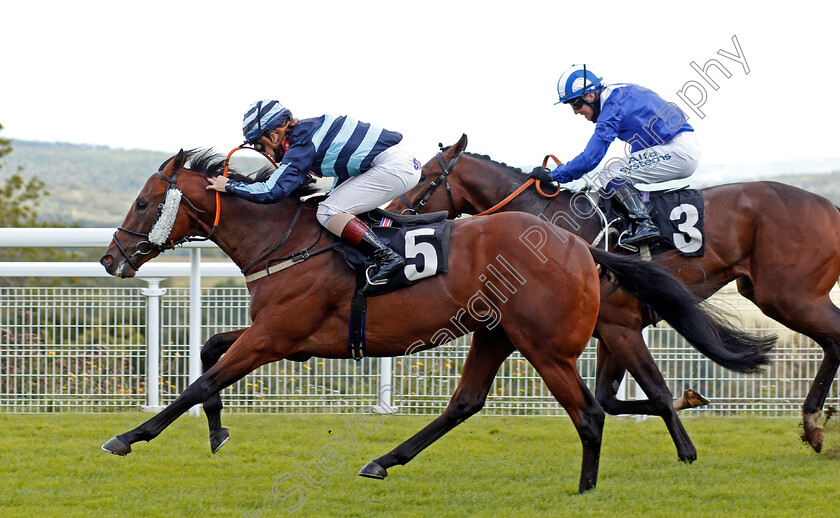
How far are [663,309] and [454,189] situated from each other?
58.2 inches

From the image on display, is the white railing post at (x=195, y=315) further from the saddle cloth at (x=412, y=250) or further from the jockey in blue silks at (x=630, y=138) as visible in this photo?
the jockey in blue silks at (x=630, y=138)

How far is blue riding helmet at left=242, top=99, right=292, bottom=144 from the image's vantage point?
4230mm

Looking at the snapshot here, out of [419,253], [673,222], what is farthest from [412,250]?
[673,222]

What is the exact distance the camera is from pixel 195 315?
6.07 metres

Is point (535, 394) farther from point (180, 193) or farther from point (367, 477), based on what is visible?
point (180, 193)

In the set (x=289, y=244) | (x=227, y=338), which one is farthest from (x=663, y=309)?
(x=227, y=338)

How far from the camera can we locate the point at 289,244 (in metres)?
4.27

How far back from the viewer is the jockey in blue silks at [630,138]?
197 inches

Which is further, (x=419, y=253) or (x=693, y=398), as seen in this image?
(x=693, y=398)

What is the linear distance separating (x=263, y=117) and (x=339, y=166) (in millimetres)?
420

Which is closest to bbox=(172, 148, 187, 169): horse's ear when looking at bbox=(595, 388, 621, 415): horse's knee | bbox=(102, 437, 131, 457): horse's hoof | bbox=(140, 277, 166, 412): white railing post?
bbox=(102, 437, 131, 457): horse's hoof

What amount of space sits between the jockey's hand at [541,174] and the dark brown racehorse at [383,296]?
0.95 meters

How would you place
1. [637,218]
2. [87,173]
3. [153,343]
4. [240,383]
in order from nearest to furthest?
1. [637,218]
2. [153,343]
3. [240,383]
4. [87,173]

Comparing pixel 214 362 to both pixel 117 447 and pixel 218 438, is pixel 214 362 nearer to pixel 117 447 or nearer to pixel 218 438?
pixel 218 438
